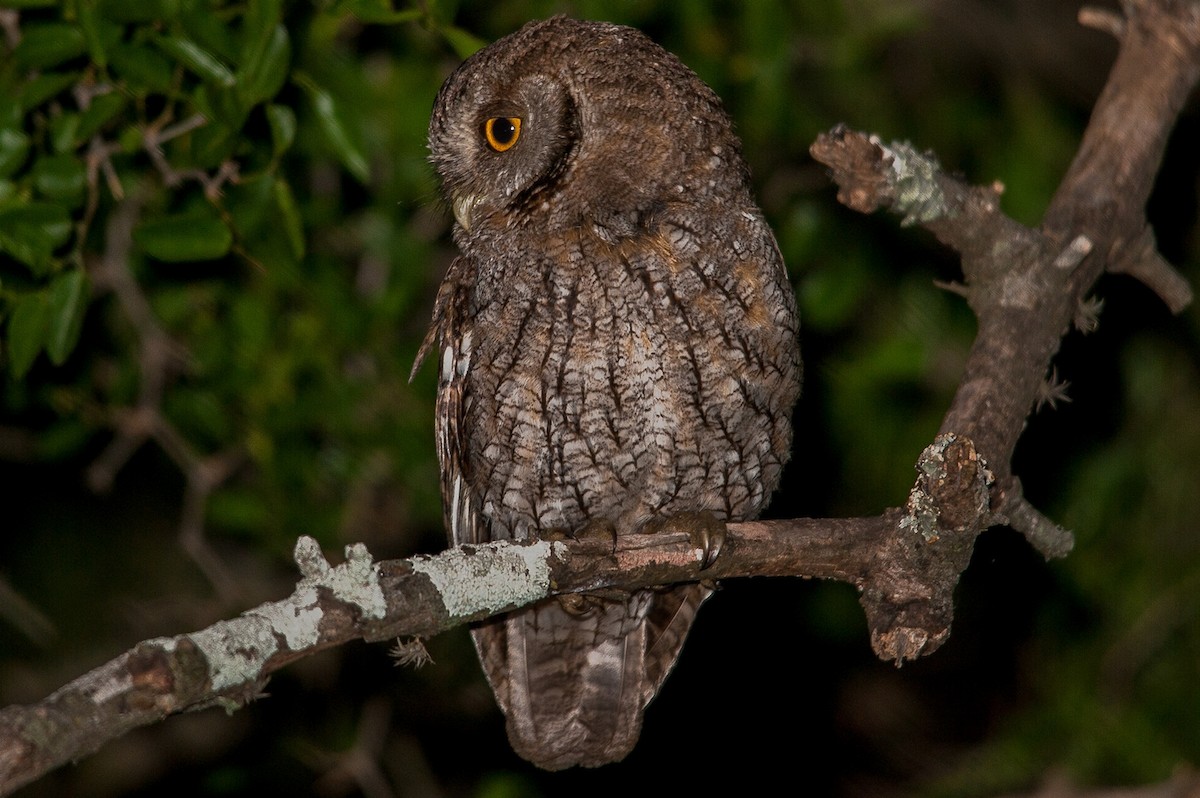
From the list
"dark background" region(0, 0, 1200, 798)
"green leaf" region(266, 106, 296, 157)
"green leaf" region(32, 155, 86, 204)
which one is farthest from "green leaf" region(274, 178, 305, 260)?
"green leaf" region(32, 155, 86, 204)

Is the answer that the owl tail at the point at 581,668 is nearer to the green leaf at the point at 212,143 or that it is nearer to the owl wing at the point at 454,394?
the owl wing at the point at 454,394

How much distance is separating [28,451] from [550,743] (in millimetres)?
2077

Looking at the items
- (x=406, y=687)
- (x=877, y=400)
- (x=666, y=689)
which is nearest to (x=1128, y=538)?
(x=877, y=400)

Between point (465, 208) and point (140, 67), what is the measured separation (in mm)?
682

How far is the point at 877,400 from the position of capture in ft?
12.1

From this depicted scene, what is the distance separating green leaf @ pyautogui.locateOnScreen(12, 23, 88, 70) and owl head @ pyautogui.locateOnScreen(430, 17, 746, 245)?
29.0 inches

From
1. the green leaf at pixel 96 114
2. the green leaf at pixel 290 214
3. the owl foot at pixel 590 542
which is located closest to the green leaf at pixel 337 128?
the green leaf at pixel 290 214

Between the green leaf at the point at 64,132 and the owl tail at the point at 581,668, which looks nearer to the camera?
the green leaf at the point at 64,132

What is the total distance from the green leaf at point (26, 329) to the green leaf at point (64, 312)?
0.02m

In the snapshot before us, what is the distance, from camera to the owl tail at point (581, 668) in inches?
107

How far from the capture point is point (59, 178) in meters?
2.31

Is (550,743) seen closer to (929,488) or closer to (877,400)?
(929,488)

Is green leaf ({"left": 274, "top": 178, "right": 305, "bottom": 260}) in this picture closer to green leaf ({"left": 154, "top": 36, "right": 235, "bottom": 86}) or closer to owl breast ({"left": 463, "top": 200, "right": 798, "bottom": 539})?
green leaf ({"left": 154, "top": 36, "right": 235, "bottom": 86})

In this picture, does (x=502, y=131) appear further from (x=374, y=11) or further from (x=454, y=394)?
(x=454, y=394)
